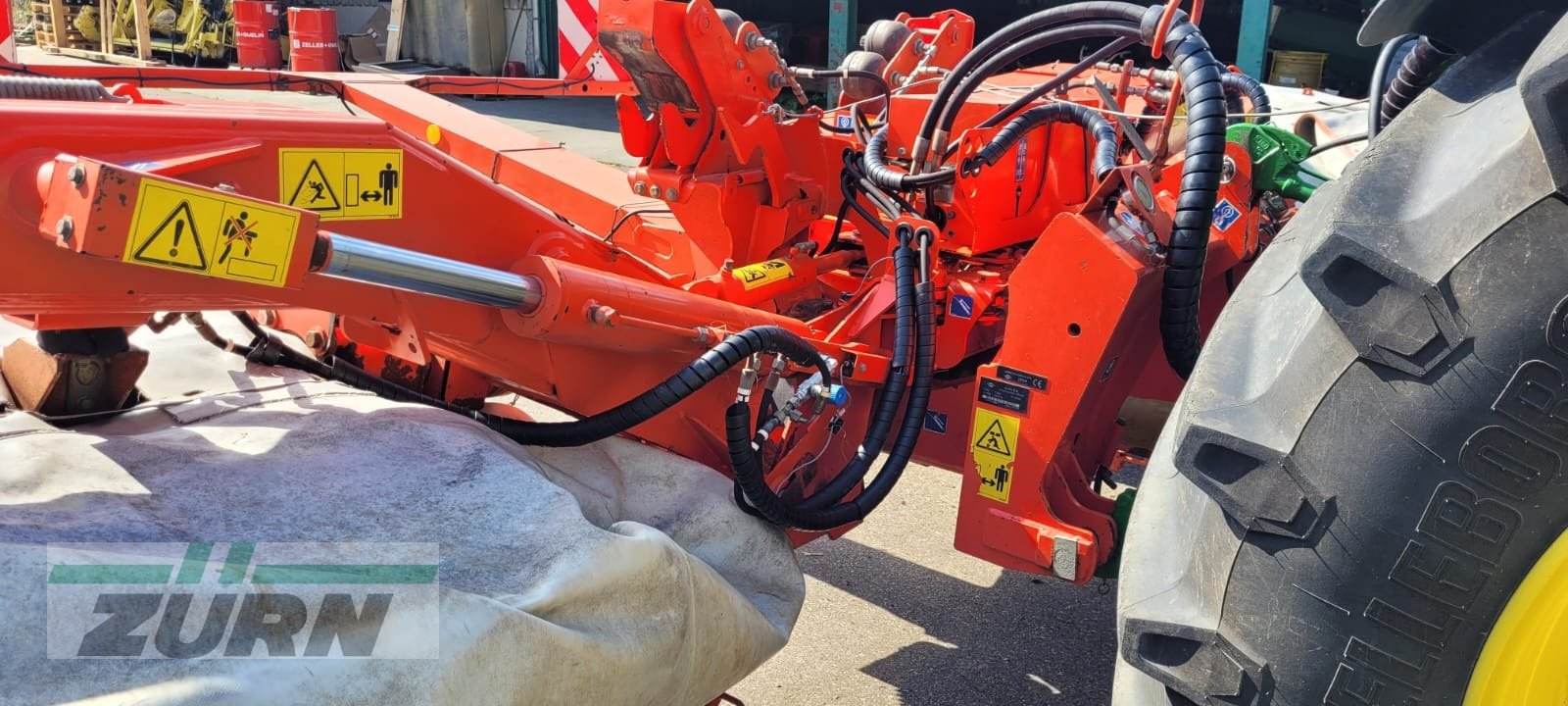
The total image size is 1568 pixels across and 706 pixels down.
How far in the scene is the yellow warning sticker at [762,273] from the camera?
2.94m

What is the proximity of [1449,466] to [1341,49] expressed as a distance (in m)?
10.8

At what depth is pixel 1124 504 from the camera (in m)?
2.52

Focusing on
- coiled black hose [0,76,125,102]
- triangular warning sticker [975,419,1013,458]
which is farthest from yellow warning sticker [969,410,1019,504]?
coiled black hose [0,76,125,102]

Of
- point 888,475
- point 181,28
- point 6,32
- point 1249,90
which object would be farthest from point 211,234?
point 181,28

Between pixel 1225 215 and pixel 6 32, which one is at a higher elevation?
pixel 6 32

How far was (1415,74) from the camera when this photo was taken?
1.99 meters

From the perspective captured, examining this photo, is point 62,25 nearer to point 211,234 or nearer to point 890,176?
point 890,176

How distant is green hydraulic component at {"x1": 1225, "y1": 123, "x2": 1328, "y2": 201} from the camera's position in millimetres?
2338

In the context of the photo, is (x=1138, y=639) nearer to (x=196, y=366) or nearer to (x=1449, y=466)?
(x=1449, y=466)

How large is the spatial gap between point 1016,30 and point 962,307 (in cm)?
62

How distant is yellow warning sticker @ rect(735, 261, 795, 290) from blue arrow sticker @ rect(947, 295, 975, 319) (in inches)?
18.6

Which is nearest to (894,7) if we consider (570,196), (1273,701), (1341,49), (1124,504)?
(1341,49)

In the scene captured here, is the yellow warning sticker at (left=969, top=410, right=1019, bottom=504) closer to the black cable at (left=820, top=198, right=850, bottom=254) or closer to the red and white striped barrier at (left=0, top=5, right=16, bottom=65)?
the black cable at (left=820, top=198, right=850, bottom=254)

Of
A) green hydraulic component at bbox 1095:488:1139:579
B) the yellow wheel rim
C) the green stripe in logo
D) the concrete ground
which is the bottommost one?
the concrete ground
